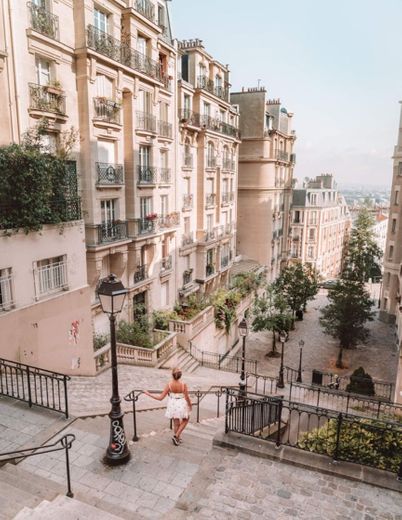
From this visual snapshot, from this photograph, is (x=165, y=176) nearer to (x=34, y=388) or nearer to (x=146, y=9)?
(x=146, y=9)

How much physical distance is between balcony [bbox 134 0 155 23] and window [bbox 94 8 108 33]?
2026 millimetres

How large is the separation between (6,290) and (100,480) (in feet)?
20.4

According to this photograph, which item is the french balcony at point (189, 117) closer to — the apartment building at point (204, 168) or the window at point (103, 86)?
the apartment building at point (204, 168)

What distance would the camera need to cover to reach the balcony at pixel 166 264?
74.5 feet

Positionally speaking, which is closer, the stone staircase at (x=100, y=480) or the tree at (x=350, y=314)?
the stone staircase at (x=100, y=480)

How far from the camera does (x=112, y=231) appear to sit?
17766 millimetres

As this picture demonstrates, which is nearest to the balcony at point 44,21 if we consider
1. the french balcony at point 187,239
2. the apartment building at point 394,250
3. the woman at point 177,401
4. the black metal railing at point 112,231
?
the black metal railing at point 112,231

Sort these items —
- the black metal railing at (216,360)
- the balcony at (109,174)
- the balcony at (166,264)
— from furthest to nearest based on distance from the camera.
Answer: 1. the balcony at (166,264)
2. the black metal railing at (216,360)
3. the balcony at (109,174)

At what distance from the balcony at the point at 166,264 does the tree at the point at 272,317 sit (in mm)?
7524

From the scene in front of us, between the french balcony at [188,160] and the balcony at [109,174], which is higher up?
the french balcony at [188,160]

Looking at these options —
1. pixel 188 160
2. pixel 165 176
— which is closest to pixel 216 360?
pixel 165 176

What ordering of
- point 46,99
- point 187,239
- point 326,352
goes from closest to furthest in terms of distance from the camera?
1. point 46,99
2. point 187,239
3. point 326,352

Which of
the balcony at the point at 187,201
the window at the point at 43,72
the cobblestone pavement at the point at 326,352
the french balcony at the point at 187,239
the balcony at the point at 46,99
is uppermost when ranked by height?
the window at the point at 43,72

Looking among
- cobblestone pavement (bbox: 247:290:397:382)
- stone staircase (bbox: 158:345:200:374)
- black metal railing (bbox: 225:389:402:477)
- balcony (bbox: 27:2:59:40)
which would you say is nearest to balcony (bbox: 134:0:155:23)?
balcony (bbox: 27:2:59:40)
